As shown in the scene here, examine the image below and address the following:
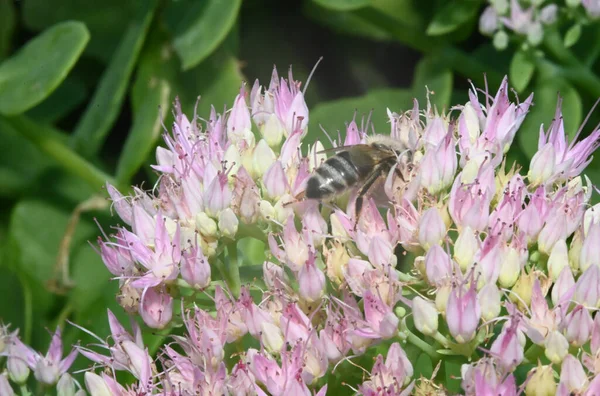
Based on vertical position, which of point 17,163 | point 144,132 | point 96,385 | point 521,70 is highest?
point 521,70

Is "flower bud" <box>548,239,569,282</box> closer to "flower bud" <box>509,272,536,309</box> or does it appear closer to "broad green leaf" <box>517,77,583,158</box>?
"flower bud" <box>509,272,536,309</box>

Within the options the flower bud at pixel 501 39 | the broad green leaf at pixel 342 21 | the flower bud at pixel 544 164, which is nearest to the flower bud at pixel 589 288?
the flower bud at pixel 544 164

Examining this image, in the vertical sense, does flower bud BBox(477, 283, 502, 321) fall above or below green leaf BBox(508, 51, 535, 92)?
below

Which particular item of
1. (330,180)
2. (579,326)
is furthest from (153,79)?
(579,326)

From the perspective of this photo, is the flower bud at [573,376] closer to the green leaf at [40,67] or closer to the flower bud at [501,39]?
the flower bud at [501,39]

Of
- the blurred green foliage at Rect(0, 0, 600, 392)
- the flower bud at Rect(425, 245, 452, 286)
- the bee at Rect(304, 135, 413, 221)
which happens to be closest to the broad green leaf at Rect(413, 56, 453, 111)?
the blurred green foliage at Rect(0, 0, 600, 392)

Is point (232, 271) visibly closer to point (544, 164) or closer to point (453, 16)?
point (544, 164)

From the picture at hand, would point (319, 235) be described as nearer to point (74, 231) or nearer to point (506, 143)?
point (506, 143)
